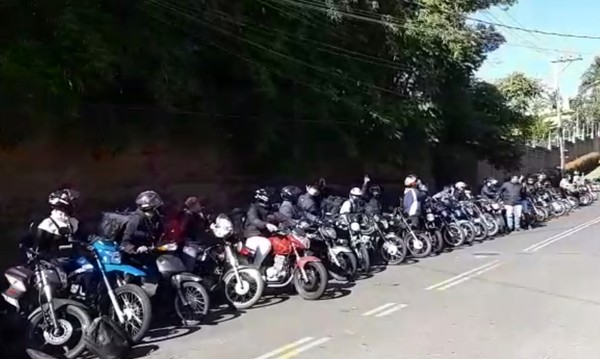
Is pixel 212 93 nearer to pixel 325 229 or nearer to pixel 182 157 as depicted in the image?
pixel 182 157

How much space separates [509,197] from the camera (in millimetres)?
22094

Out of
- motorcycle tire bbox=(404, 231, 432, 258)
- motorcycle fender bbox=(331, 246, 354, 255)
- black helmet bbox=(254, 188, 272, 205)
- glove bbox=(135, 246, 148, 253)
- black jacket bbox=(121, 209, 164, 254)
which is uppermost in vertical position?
black helmet bbox=(254, 188, 272, 205)

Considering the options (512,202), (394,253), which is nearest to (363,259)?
(394,253)

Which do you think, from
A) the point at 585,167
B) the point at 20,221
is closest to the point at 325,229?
the point at 20,221

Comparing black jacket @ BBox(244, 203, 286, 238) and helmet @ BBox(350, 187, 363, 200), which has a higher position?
helmet @ BBox(350, 187, 363, 200)

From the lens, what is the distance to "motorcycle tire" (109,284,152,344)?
799cm

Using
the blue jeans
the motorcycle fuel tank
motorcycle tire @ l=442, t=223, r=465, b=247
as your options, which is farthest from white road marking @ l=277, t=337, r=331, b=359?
the blue jeans

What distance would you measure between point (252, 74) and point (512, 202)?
30.9 feet

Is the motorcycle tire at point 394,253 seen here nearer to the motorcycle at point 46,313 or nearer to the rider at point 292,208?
the rider at point 292,208

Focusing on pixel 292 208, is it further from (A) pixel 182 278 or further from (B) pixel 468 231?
(B) pixel 468 231

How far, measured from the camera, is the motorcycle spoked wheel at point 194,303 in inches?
357

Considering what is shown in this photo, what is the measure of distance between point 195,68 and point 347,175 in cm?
848

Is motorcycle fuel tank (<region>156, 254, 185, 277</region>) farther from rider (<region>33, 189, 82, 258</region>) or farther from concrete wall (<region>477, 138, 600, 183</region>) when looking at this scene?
concrete wall (<region>477, 138, 600, 183</region>)

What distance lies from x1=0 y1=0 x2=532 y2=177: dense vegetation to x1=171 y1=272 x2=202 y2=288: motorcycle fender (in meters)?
4.41
